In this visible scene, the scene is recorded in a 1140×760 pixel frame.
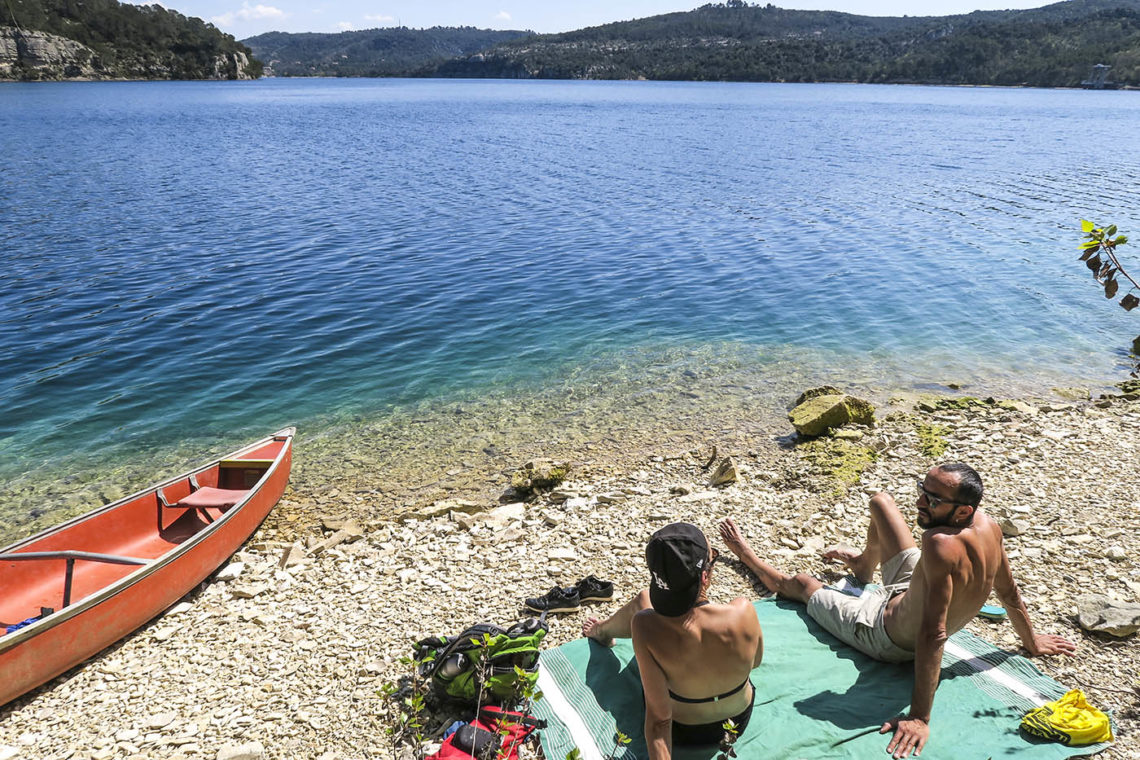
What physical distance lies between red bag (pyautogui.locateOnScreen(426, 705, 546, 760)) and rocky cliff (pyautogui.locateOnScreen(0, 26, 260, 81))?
19402cm

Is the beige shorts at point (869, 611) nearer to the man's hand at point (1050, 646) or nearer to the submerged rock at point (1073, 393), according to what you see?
the man's hand at point (1050, 646)

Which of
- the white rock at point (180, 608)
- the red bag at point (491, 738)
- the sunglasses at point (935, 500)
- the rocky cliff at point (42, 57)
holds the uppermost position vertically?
the rocky cliff at point (42, 57)

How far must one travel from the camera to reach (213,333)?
1781cm

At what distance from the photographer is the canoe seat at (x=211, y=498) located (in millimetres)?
9812

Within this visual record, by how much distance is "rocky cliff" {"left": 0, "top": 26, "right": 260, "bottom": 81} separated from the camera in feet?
482

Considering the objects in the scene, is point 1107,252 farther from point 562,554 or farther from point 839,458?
point 562,554

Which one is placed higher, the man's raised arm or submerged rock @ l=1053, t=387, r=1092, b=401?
the man's raised arm

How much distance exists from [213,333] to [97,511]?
9.75m

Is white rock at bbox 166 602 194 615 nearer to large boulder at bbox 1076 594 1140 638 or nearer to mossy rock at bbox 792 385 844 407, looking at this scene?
large boulder at bbox 1076 594 1140 638

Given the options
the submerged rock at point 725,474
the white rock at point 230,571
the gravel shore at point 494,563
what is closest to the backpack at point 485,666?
the gravel shore at point 494,563

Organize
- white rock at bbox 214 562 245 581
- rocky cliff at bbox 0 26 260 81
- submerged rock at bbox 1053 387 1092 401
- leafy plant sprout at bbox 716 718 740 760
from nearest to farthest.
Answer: leafy plant sprout at bbox 716 718 740 760 → white rock at bbox 214 562 245 581 → submerged rock at bbox 1053 387 1092 401 → rocky cliff at bbox 0 26 260 81

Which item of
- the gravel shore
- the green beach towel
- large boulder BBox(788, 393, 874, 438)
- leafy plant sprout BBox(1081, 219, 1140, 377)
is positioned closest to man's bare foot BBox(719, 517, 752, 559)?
the gravel shore

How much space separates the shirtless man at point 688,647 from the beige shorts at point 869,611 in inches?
57.8

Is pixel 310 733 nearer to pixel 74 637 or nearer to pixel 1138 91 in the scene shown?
pixel 74 637
